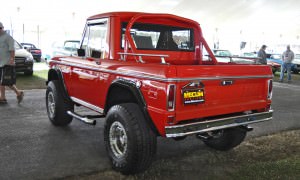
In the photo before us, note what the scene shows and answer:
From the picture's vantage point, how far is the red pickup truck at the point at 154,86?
3193 millimetres

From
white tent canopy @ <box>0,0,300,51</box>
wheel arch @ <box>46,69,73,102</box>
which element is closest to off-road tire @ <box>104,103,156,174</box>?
wheel arch @ <box>46,69,73,102</box>

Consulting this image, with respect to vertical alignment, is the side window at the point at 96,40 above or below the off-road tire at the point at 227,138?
above

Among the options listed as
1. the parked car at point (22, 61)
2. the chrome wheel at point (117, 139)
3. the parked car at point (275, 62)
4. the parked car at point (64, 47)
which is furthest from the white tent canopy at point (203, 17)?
the chrome wheel at point (117, 139)

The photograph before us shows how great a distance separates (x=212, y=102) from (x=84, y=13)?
25.7m

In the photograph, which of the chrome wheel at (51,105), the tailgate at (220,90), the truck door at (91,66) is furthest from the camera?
the chrome wheel at (51,105)

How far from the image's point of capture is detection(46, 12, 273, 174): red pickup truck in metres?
3.19

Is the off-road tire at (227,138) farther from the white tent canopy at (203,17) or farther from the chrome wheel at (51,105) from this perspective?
the white tent canopy at (203,17)

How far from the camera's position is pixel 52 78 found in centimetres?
572

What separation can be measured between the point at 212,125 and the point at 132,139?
2.88 feet

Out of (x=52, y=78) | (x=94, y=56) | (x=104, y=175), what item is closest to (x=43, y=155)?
(x=104, y=175)

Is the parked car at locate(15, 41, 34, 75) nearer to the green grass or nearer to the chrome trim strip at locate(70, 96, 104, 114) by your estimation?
the green grass

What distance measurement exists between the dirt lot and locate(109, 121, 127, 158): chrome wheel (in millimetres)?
240

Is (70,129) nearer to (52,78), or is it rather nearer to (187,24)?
(52,78)

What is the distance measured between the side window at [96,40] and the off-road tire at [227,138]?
1953 millimetres
